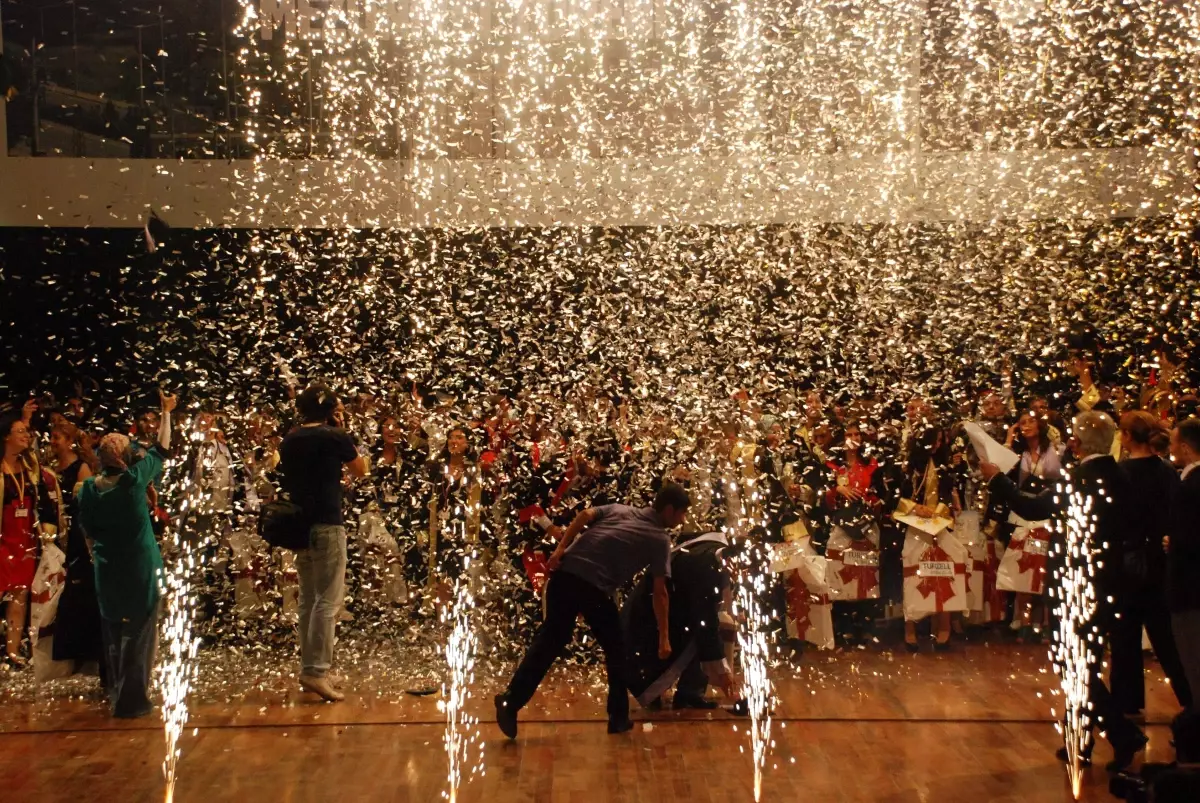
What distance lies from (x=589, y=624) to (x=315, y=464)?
146cm

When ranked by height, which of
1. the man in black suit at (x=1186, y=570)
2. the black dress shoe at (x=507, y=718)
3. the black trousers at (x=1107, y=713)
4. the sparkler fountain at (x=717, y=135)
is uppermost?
the sparkler fountain at (x=717, y=135)

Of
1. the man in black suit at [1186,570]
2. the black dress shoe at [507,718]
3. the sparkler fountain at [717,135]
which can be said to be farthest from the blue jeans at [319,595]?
the man in black suit at [1186,570]

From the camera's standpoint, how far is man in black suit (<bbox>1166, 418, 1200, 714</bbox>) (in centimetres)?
387

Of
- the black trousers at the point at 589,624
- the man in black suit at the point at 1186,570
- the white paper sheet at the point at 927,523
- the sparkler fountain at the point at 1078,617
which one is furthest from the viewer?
the white paper sheet at the point at 927,523

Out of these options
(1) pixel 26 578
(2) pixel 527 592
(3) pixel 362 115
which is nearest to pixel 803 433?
(2) pixel 527 592

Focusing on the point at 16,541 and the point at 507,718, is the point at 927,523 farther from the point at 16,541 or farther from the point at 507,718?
the point at 16,541

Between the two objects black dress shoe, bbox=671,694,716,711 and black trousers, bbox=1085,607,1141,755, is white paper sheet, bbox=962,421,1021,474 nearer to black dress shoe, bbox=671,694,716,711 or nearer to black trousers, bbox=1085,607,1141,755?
A: black trousers, bbox=1085,607,1141,755

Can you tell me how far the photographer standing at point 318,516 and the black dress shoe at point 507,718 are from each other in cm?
100

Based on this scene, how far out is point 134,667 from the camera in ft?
16.5

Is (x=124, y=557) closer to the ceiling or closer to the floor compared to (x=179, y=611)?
closer to the ceiling

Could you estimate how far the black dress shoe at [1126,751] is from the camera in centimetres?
404

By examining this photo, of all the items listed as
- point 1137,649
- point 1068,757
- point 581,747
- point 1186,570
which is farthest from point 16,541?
point 1186,570

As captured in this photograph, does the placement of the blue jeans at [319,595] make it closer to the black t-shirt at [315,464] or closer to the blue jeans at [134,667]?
the black t-shirt at [315,464]

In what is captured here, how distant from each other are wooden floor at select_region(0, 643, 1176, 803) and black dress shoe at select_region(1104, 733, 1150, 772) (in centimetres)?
7
